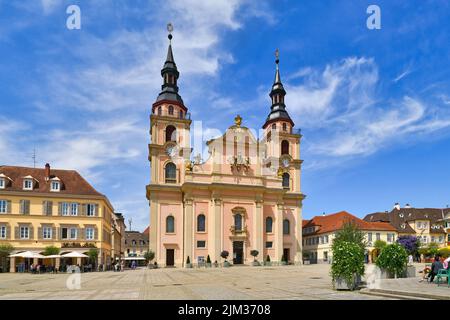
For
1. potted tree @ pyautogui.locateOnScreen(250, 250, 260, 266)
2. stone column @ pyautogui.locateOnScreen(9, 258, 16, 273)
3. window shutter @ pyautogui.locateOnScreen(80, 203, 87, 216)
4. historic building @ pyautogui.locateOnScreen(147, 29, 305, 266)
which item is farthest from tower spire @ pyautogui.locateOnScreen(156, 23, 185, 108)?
stone column @ pyautogui.locateOnScreen(9, 258, 16, 273)

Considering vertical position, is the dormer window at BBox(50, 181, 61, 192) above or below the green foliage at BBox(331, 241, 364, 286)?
above

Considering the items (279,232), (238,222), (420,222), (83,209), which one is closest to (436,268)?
(238,222)

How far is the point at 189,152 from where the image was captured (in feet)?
179

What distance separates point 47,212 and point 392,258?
120 ft

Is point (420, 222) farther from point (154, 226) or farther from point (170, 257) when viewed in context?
point (154, 226)

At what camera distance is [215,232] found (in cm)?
5147

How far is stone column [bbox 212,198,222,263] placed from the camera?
168 feet

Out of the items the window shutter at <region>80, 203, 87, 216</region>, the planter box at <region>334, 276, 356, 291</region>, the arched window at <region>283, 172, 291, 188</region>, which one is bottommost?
the planter box at <region>334, 276, 356, 291</region>

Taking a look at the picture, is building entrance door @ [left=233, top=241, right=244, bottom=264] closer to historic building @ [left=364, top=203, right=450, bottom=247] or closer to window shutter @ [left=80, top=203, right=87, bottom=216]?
window shutter @ [left=80, top=203, right=87, bottom=216]

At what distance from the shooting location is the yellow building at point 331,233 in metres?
67.1

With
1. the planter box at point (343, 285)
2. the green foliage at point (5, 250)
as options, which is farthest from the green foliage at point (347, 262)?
the green foliage at point (5, 250)

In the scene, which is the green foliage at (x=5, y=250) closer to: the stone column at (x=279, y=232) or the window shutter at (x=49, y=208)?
the window shutter at (x=49, y=208)

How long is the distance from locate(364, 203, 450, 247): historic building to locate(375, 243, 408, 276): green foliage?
59.4 meters
